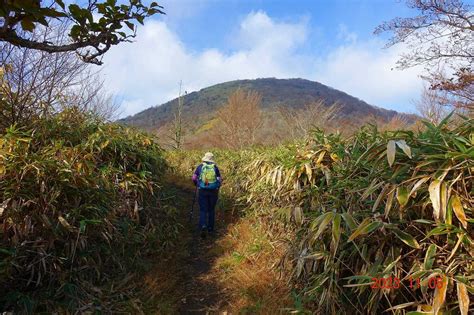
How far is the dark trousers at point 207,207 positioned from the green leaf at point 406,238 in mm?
4442

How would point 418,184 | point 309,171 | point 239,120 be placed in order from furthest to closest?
point 239,120 → point 309,171 → point 418,184

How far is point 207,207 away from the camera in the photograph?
6312mm

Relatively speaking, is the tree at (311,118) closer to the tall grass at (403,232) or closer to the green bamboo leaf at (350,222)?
the tall grass at (403,232)

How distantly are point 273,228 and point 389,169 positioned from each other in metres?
2.72

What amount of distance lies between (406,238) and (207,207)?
4.56m

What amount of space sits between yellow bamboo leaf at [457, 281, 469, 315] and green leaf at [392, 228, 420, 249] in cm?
30

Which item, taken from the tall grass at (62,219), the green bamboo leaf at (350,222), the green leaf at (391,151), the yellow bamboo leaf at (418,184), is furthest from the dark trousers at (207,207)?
the yellow bamboo leaf at (418,184)

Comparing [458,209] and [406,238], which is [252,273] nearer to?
[406,238]

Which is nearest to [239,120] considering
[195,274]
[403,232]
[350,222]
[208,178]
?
[208,178]

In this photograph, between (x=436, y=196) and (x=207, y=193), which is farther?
(x=207, y=193)

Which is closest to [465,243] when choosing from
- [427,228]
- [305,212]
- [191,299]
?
[427,228]

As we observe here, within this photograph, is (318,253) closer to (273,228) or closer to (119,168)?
(273,228)

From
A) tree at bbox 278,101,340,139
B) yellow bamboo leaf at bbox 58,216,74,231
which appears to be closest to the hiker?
yellow bamboo leaf at bbox 58,216,74,231

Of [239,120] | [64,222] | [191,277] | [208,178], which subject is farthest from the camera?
[239,120]
